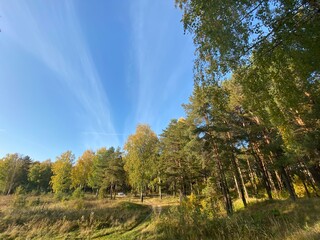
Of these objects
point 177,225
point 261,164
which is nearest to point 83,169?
point 261,164

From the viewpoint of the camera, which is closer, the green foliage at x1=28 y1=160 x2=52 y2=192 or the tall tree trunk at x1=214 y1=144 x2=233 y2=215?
the tall tree trunk at x1=214 y1=144 x2=233 y2=215

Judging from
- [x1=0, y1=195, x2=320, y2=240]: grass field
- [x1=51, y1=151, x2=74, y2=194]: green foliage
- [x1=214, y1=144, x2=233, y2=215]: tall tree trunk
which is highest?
[x1=51, y1=151, x2=74, y2=194]: green foliage

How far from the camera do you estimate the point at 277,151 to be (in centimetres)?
1474

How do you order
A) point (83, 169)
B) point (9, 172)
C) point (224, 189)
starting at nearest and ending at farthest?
1. point (224, 189)
2. point (83, 169)
3. point (9, 172)

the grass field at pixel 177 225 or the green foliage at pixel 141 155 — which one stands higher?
the green foliage at pixel 141 155

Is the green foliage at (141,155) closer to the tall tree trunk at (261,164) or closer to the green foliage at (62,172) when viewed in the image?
the green foliage at (62,172)

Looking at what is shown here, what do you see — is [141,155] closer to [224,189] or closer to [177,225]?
[224,189]

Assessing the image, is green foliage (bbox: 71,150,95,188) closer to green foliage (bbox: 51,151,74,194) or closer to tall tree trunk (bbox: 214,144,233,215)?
green foliage (bbox: 51,151,74,194)

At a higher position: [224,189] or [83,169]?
[83,169]

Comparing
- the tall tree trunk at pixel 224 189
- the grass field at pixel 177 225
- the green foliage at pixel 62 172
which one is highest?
the green foliage at pixel 62 172

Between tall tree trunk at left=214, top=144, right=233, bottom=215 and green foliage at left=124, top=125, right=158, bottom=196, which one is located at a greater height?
green foliage at left=124, top=125, right=158, bottom=196

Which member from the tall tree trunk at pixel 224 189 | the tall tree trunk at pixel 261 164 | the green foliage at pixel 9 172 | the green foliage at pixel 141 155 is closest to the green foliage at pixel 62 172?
the green foliage at pixel 141 155

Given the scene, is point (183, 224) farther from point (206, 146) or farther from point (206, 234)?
point (206, 146)

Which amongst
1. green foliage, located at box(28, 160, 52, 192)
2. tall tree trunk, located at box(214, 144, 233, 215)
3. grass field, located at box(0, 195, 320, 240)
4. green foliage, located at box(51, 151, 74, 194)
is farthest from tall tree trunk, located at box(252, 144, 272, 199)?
green foliage, located at box(28, 160, 52, 192)
